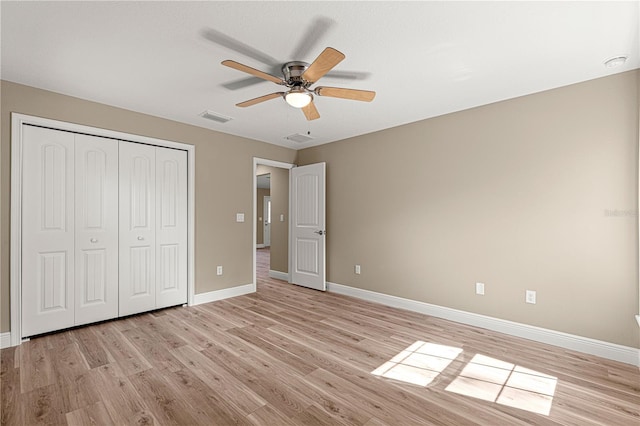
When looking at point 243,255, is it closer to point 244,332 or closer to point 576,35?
point 244,332

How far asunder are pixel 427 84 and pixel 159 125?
10.6ft

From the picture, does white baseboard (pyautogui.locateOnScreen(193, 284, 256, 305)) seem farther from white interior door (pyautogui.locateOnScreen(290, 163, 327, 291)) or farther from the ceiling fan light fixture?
the ceiling fan light fixture

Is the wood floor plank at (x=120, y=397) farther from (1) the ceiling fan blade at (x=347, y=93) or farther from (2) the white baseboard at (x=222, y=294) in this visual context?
(1) the ceiling fan blade at (x=347, y=93)

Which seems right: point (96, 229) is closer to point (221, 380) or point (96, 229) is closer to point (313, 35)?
point (221, 380)

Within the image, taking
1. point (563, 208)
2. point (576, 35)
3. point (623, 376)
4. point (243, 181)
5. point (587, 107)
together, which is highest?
point (576, 35)

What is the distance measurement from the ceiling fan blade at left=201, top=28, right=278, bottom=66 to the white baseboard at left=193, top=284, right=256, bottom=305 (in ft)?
10.5

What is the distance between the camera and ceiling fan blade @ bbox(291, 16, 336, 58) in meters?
1.92

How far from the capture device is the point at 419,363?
253cm

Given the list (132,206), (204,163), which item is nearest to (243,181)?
(204,163)

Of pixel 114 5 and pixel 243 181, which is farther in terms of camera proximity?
pixel 243 181

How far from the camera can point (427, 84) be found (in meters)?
2.84

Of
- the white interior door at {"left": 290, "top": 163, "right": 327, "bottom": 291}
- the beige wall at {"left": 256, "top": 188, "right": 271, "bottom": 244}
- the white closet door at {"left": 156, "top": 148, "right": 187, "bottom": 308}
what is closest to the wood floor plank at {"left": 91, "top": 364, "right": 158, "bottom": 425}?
the white closet door at {"left": 156, "top": 148, "right": 187, "bottom": 308}

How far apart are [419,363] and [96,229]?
3.61 meters

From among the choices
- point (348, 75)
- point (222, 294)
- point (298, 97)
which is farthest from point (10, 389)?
point (348, 75)
